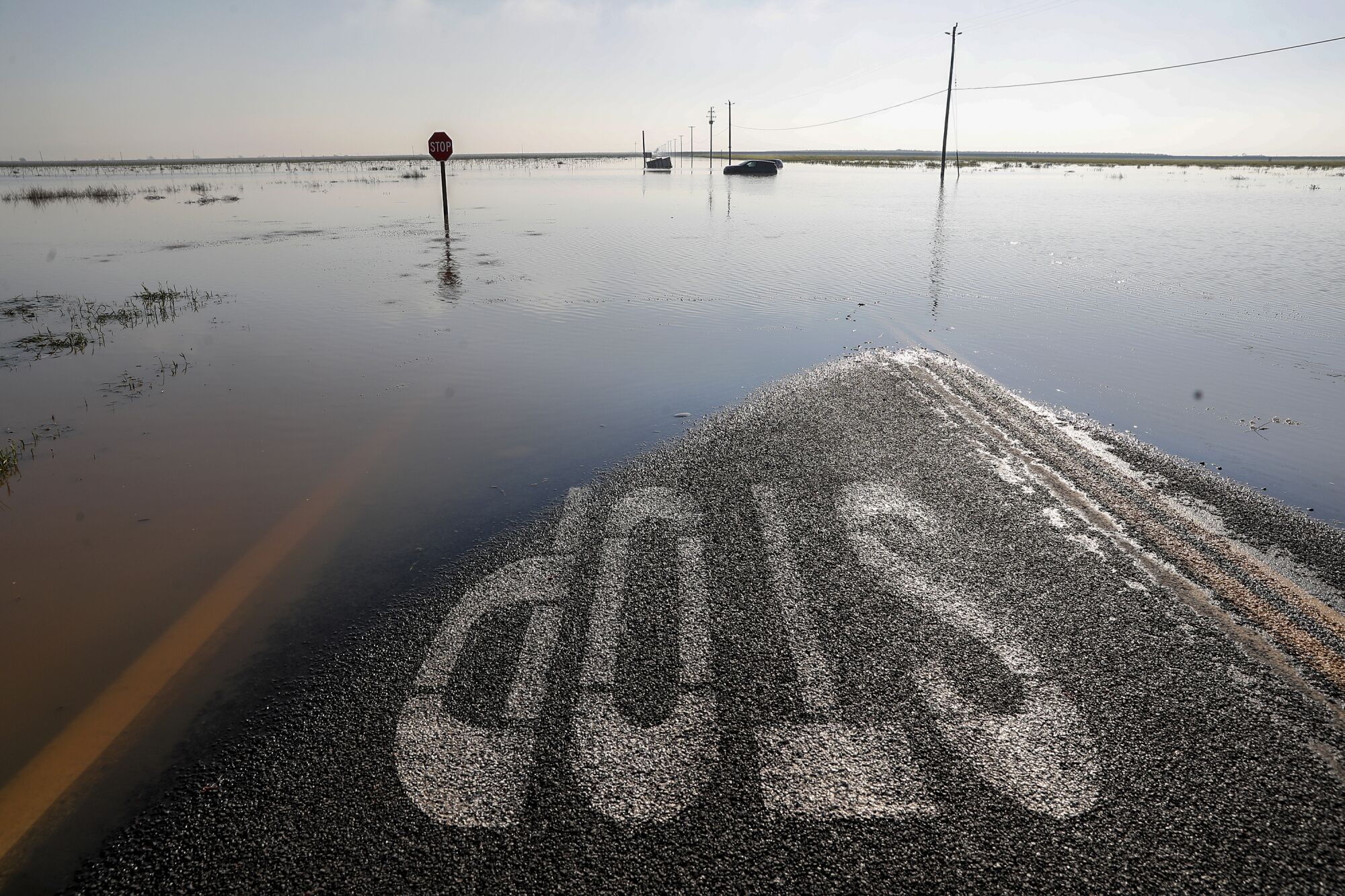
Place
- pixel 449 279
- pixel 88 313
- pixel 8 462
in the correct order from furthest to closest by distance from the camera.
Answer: pixel 449 279 < pixel 88 313 < pixel 8 462

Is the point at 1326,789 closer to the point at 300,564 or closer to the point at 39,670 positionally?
the point at 300,564

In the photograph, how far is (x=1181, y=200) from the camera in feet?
129

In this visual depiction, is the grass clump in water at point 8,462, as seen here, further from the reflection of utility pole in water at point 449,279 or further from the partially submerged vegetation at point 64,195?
the partially submerged vegetation at point 64,195

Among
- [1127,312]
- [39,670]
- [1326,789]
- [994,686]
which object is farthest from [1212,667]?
[1127,312]

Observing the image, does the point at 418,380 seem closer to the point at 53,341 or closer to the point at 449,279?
the point at 53,341

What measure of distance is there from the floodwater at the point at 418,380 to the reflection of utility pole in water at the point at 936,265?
→ 149 mm

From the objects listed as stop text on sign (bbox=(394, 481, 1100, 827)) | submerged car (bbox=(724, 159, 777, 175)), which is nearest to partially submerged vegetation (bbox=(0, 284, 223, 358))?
stop text on sign (bbox=(394, 481, 1100, 827))

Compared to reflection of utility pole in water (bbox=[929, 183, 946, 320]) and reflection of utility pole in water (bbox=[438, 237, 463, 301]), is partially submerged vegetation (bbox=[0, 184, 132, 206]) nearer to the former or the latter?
reflection of utility pole in water (bbox=[438, 237, 463, 301])

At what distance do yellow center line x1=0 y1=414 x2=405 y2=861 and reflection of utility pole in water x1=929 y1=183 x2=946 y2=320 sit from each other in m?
10.6

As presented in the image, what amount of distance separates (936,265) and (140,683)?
1786 cm

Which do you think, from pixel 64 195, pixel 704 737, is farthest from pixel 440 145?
pixel 64 195

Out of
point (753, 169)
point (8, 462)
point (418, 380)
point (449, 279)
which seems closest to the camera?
point (8, 462)

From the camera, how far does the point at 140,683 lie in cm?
415

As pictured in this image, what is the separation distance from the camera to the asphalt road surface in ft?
9.29
